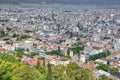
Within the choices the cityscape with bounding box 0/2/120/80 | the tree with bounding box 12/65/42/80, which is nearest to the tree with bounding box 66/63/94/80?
the cityscape with bounding box 0/2/120/80

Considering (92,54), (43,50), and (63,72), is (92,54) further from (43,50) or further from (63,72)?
(63,72)

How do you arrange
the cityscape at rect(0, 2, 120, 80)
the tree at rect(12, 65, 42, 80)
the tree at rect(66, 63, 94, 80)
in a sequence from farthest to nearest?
the tree at rect(66, 63, 94, 80), the cityscape at rect(0, 2, 120, 80), the tree at rect(12, 65, 42, 80)

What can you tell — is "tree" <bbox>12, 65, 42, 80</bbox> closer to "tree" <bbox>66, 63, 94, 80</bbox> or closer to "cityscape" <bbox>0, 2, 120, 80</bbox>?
"cityscape" <bbox>0, 2, 120, 80</bbox>

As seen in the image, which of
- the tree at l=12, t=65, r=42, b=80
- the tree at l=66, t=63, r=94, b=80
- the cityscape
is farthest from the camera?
the tree at l=66, t=63, r=94, b=80

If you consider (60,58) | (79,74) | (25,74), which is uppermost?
(25,74)

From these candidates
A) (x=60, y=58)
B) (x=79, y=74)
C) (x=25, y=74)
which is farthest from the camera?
(x=60, y=58)

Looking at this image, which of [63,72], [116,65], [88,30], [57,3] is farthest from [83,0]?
[63,72]

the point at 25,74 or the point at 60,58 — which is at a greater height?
the point at 25,74

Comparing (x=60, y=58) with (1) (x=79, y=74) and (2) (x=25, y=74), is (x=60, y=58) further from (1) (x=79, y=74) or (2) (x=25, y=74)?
(2) (x=25, y=74)

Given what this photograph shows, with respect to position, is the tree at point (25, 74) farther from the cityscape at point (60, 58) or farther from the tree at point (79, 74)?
the tree at point (79, 74)

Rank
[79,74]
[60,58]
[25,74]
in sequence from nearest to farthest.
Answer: [25,74] < [79,74] < [60,58]

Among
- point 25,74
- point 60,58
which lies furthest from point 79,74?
point 60,58

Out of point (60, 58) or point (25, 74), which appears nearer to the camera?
point (25, 74)
